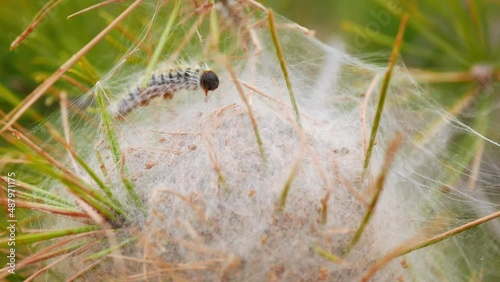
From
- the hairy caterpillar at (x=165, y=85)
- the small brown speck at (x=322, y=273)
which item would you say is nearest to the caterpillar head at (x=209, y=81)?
the hairy caterpillar at (x=165, y=85)

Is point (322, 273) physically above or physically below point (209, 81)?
below

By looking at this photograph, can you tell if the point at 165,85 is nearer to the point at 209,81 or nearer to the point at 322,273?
the point at 209,81

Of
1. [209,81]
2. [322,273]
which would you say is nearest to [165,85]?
[209,81]

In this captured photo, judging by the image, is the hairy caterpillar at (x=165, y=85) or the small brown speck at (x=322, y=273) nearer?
the small brown speck at (x=322, y=273)

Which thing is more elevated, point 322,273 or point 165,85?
point 165,85

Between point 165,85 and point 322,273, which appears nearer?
point 322,273

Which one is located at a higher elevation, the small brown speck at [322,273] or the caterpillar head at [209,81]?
the caterpillar head at [209,81]

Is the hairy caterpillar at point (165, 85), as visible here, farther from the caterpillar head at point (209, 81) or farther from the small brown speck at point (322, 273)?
the small brown speck at point (322, 273)

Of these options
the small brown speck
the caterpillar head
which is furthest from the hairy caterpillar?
the small brown speck

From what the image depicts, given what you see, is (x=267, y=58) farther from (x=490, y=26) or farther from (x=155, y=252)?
(x=490, y=26)
